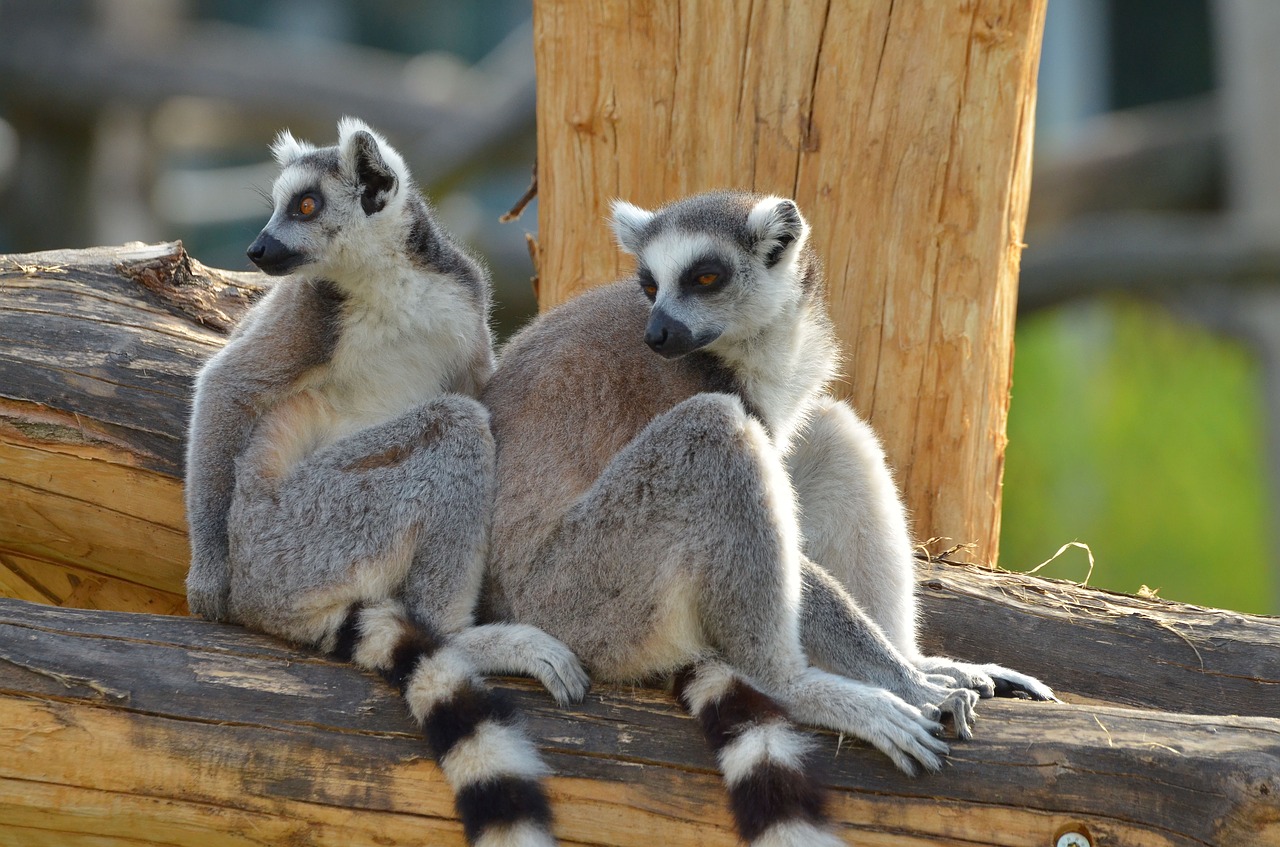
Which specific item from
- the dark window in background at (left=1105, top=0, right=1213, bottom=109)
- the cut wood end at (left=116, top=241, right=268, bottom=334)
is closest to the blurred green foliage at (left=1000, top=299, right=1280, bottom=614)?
the dark window in background at (left=1105, top=0, right=1213, bottom=109)

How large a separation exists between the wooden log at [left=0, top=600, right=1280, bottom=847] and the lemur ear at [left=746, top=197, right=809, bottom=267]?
1456 millimetres

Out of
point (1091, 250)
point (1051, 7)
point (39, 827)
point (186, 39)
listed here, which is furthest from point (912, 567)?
point (1051, 7)

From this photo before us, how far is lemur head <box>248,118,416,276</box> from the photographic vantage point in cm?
395

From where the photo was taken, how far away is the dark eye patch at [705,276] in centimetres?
376

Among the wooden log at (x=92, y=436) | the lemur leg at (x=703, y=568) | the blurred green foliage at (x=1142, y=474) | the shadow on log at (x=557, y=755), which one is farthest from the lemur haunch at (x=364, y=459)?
the blurred green foliage at (x=1142, y=474)

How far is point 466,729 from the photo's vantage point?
318cm

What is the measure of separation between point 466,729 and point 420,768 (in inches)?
7.2

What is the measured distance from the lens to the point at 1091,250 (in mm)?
11453

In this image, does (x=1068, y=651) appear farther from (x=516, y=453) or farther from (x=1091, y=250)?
(x=1091, y=250)

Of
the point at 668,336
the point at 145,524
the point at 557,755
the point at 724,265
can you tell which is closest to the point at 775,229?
the point at 724,265

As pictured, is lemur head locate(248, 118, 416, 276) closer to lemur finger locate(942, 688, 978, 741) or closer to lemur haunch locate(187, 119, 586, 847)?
lemur haunch locate(187, 119, 586, 847)

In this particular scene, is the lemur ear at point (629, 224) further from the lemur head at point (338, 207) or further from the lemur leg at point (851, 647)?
the lemur leg at point (851, 647)

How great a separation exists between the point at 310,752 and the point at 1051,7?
583 inches

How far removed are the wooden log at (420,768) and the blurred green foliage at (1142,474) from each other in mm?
8733
